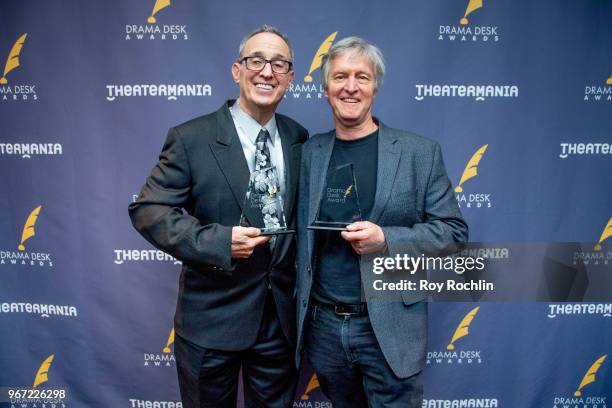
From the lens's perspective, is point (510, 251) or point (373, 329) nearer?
point (373, 329)

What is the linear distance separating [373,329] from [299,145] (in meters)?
0.73

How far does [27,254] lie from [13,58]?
3.55 ft

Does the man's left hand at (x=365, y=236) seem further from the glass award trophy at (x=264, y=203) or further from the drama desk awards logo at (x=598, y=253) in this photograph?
the drama desk awards logo at (x=598, y=253)

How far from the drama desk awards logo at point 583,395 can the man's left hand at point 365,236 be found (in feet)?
6.12

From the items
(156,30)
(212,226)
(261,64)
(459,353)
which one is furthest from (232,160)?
(459,353)

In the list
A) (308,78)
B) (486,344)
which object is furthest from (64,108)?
(486,344)

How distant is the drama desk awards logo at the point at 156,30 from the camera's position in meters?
2.12

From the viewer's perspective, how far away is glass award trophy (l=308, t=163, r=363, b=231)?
4.38ft

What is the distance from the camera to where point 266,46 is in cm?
144

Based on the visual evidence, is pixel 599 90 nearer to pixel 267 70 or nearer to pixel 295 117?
pixel 295 117

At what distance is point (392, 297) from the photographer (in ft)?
4.50

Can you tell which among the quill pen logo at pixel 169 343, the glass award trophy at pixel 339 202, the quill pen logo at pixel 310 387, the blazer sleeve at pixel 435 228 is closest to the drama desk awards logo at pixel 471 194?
the blazer sleeve at pixel 435 228

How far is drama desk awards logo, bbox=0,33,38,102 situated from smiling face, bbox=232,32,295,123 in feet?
4.78

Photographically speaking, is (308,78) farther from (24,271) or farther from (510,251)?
(24,271)
